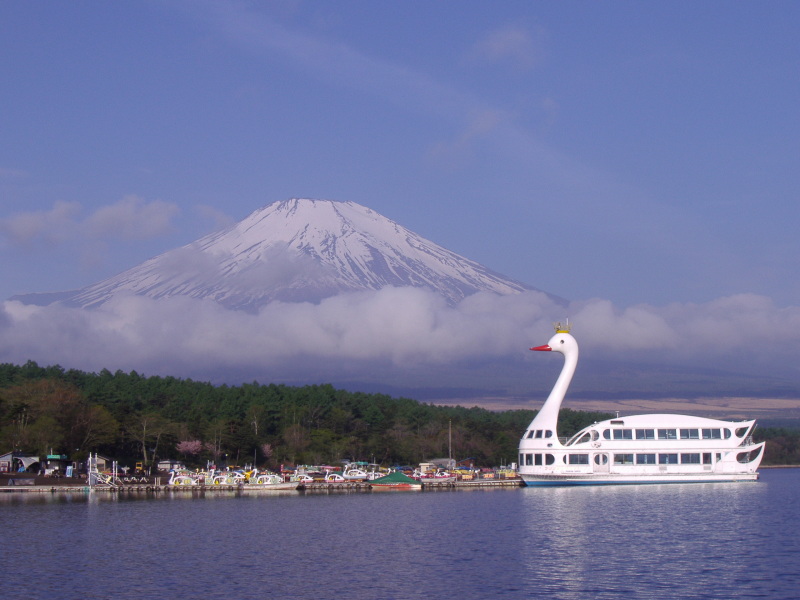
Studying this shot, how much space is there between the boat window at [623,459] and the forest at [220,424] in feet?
105

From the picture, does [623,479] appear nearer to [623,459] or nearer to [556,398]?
[623,459]

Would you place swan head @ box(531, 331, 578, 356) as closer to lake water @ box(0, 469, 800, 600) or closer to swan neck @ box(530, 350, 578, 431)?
swan neck @ box(530, 350, 578, 431)

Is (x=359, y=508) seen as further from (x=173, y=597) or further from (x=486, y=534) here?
(x=173, y=597)

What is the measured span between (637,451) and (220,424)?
133 feet

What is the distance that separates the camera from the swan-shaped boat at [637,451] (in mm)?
75500

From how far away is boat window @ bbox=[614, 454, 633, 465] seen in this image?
75.9m

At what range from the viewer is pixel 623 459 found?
76.1 m

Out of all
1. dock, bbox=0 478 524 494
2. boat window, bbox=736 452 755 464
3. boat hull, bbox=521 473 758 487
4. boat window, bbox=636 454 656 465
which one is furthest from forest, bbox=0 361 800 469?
boat window, bbox=736 452 755 464

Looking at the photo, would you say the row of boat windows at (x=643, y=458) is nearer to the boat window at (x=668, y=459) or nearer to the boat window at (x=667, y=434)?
the boat window at (x=668, y=459)

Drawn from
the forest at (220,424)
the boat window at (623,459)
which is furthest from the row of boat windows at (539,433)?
the forest at (220,424)

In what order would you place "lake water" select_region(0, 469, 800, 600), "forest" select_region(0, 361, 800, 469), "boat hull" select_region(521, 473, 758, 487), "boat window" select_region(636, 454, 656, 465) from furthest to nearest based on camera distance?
"forest" select_region(0, 361, 800, 469), "boat window" select_region(636, 454, 656, 465), "boat hull" select_region(521, 473, 758, 487), "lake water" select_region(0, 469, 800, 600)

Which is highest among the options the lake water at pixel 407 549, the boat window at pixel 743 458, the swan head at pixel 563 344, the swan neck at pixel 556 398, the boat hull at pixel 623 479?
the swan head at pixel 563 344

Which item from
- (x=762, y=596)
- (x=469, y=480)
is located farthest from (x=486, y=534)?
(x=469, y=480)

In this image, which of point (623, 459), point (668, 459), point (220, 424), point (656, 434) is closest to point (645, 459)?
point (623, 459)
